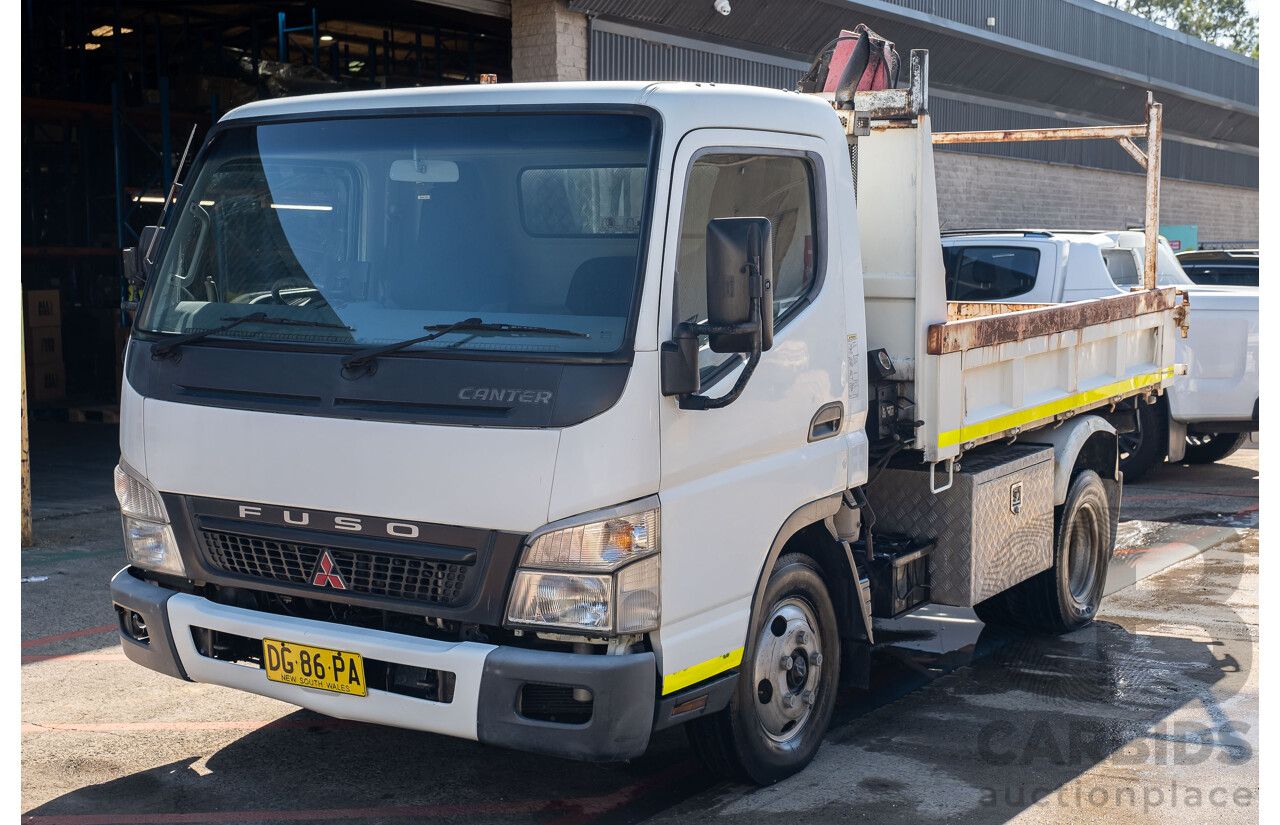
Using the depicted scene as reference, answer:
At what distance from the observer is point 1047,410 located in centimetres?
662

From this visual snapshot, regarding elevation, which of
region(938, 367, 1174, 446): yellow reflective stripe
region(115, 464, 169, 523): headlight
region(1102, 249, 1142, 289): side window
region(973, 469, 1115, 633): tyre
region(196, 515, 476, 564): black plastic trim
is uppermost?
region(1102, 249, 1142, 289): side window

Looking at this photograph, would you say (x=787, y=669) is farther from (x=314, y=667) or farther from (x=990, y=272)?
(x=990, y=272)

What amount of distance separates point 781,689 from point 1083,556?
333cm

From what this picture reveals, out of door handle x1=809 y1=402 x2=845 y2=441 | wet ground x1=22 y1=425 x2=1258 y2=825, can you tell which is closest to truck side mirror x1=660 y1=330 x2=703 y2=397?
door handle x1=809 y1=402 x2=845 y2=441

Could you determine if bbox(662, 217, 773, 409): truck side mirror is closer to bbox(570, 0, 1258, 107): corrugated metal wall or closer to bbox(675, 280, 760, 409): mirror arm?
bbox(675, 280, 760, 409): mirror arm

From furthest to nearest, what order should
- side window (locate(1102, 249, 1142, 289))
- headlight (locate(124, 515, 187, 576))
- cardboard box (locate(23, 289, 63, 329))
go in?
cardboard box (locate(23, 289, 63, 329))
side window (locate(1102, 249, 1142, 289))
headlight (locate(124, 515, 187, 576))

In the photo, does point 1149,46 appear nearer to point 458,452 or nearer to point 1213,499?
point 1213,499

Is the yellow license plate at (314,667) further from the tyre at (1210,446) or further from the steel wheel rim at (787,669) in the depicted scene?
the tyre at (1210,446)

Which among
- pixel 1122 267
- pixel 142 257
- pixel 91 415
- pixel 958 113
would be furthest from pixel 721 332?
pixel 958 113

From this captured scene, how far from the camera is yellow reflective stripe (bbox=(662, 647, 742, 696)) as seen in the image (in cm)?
404

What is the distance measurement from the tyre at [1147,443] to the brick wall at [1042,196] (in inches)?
203

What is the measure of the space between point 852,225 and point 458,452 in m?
1.93

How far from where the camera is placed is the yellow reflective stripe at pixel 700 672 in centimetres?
404

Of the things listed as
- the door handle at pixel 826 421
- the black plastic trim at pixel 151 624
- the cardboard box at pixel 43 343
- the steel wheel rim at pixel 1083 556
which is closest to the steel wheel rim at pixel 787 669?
the door handle at pixel 826 421
